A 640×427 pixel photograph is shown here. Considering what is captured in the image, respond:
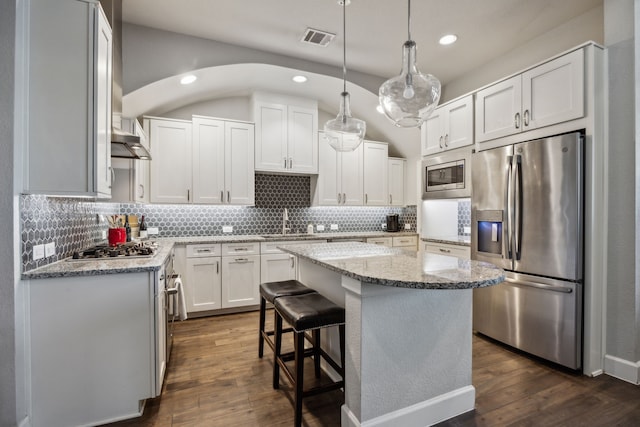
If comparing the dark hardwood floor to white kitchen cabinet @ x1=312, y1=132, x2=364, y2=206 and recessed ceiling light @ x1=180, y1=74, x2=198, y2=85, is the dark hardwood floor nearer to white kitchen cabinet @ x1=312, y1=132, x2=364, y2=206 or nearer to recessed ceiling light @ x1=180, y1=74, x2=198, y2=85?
white kitchen cabinet @ x1=312, y1=132, x2=364, y2=206

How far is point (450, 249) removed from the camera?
354cm

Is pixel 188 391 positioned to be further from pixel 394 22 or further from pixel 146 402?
pixel 394 22

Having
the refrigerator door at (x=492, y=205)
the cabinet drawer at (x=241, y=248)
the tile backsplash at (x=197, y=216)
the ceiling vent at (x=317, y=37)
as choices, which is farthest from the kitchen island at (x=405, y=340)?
the ceiling vent at (x=317, y=37)

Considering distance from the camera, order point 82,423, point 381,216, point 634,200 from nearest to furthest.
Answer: point 82,423 < point 634,200 < point 381,216

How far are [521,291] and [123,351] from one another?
10.0 ft

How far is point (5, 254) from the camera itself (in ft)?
5.19

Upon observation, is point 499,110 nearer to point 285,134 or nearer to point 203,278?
point 285,134

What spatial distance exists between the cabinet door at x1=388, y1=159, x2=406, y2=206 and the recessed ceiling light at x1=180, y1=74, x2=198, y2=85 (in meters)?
3.11

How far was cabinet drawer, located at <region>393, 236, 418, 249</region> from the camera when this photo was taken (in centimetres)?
477

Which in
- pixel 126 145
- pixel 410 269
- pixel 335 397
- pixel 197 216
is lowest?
pixel 335 397

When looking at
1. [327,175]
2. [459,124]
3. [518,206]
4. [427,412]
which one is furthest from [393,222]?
[427,412]

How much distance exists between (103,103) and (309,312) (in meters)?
1.82

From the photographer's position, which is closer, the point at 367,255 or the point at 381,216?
the point at 367,255

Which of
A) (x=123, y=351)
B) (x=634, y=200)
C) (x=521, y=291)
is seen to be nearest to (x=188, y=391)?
(x=123, y=351)
